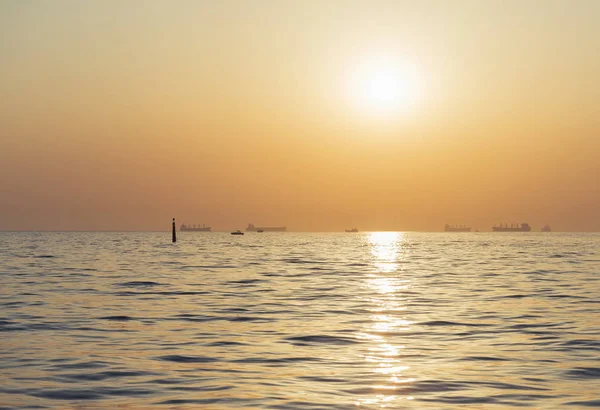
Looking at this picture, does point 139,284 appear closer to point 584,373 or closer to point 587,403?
point 584,373

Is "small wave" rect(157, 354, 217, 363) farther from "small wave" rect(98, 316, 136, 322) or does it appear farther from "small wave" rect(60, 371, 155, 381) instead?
"small wave" rect(98, 316, 136, 322)

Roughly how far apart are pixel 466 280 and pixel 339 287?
9.17 m

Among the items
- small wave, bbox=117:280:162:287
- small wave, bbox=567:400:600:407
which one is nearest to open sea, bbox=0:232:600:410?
small wave, bbox=567:400:600:407

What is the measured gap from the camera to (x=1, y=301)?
103 ft

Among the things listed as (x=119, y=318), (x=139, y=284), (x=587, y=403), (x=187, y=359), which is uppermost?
(x=139, y=284)

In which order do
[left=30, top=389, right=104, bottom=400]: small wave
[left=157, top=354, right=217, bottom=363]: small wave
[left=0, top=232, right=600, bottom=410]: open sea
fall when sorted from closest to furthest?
[left=30, top=389, right=104, bottom=400]: small wave
[left=0, top=232, right=600, bottom=410]: open sea
[left=157, top=354, right=217, bottom=363]: small wave

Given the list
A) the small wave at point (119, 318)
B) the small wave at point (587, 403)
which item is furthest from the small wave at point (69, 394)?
the small wave at point (119, 318)

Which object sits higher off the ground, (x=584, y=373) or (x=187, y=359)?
(x=187, y=359)

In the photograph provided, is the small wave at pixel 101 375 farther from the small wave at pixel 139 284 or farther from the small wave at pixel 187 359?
the small wave at pixel 139 284

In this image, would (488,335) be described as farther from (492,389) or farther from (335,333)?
(492,389)

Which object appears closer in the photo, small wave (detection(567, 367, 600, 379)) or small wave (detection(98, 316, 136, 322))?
small wave (detection(567, 367, 600, 379))

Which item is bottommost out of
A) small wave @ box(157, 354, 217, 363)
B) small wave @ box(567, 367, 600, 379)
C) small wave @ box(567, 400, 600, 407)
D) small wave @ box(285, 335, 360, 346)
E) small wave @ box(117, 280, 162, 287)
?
small wave @ box(567, 400, 600, 407)

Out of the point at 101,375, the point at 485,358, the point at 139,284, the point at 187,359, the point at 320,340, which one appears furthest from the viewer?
the point at 139,284

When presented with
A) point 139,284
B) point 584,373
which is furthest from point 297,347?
point 139,284
